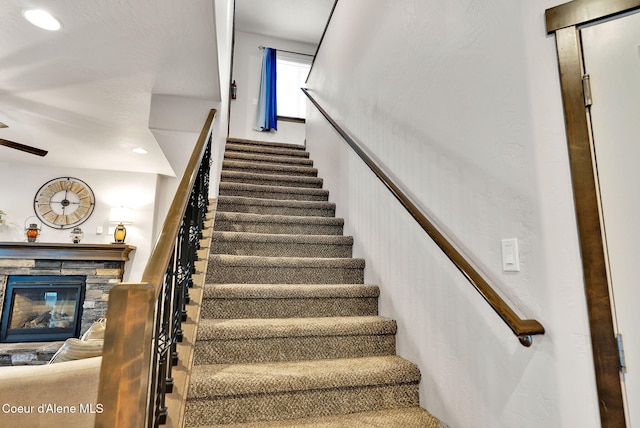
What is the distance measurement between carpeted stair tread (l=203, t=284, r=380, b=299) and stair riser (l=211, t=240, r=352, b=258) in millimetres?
419

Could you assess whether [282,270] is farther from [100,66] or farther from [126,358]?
[100,66]

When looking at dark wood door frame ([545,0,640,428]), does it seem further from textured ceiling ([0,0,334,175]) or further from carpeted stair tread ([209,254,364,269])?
textured ceiling ([0,0,334,175])

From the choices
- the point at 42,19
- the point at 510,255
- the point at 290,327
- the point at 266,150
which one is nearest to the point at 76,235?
the point at 266,150

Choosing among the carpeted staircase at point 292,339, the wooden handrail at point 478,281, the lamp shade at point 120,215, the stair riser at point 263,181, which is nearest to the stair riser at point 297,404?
the carpeted staircase at point 292,339

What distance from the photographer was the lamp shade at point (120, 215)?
5223 mm

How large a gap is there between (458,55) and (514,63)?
368 millimetres

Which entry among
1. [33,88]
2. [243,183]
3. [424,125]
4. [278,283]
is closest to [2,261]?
[33,88]

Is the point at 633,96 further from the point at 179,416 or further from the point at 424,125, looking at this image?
the point at 179,416

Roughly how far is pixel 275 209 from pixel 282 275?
35.6 inches

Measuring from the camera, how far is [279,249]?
2592 millimetres

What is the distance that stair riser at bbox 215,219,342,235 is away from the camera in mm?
2760

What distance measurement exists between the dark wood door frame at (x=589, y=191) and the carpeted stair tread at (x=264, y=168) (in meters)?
2.96

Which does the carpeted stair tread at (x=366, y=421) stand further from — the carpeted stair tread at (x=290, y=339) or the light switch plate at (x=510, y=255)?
the light switch plate at (x=510, y=255)

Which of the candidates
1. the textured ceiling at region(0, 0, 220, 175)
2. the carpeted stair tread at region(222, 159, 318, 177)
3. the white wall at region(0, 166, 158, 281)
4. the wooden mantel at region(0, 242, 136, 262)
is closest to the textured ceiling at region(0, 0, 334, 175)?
the textured ceiling at region(0, 0, 220, 175)
